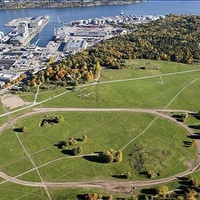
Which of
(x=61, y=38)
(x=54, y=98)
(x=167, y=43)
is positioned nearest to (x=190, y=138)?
(x=54, y=98)

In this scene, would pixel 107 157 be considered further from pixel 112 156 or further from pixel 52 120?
pixel 52 120

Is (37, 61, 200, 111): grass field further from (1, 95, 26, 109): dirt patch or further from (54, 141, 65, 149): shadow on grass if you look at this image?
(54, 141, 65, 149): shadow on grass

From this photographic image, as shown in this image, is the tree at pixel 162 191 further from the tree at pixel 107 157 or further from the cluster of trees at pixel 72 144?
the cluster of trees at pixel 72 144

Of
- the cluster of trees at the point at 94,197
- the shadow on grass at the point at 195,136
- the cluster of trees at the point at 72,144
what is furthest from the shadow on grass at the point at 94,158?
the shadow on grass at the point at 195,136

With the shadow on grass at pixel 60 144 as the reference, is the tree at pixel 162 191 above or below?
below

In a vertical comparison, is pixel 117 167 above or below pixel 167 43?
below

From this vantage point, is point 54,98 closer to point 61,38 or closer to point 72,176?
point 72,176
